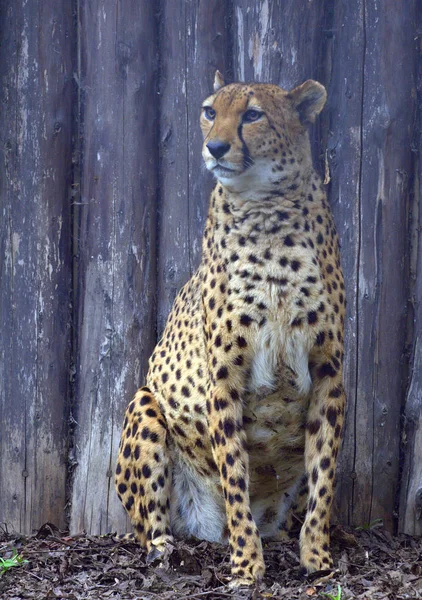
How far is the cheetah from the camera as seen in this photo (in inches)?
159

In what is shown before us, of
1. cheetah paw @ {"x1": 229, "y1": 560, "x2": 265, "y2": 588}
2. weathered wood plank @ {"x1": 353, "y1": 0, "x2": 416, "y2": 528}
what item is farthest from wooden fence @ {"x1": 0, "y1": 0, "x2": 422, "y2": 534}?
cheetah paw @ {"x1": 229, "y1": 560, "x2": 265, "y2": 588}

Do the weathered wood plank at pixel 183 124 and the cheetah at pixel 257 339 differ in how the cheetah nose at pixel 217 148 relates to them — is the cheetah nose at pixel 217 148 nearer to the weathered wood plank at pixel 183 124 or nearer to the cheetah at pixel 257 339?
the cheetah at pixel 257 339

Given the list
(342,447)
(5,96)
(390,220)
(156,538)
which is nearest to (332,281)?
(390,220)

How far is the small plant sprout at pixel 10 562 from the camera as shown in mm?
4078

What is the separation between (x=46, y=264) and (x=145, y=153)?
Result: 69 centimetres

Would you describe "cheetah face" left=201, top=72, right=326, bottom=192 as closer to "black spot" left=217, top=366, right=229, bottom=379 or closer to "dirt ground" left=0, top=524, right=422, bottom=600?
"black spot" left=217, top=366, right=229, bottom=379

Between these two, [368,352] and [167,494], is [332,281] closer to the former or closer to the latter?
[368,352]

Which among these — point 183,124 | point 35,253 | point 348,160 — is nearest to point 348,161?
point 348,160

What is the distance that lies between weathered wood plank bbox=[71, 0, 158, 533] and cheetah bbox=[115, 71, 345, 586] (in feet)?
1.40

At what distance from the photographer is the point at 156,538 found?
4.27 metres

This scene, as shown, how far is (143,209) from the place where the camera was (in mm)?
4738

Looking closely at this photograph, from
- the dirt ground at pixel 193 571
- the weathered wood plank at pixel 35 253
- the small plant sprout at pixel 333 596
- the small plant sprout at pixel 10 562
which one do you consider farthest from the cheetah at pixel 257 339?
the weathered wood plank at pixel 35 253

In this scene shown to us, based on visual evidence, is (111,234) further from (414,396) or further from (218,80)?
(414,396)

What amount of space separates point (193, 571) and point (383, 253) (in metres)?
1.59
